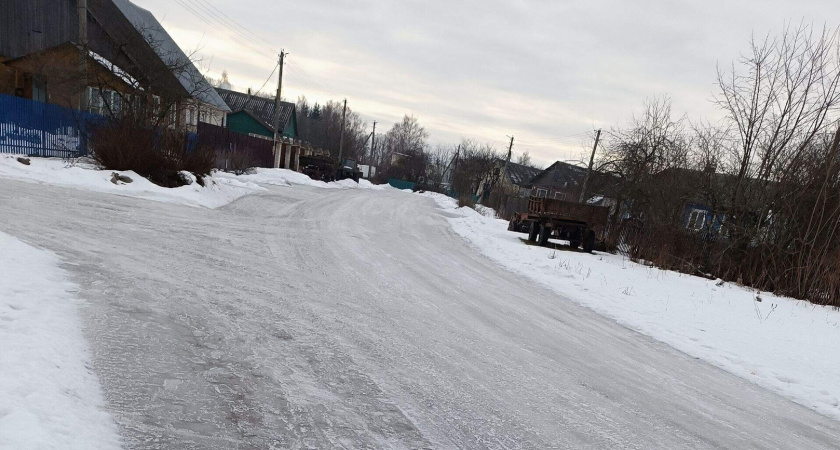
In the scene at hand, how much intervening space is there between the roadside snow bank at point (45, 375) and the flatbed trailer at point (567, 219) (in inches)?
541

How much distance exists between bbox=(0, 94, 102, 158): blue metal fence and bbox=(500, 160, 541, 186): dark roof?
6182 cm

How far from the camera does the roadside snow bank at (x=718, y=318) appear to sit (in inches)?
220

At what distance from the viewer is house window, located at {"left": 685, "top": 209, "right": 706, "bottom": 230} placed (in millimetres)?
14608

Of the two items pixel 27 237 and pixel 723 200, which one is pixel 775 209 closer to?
pixel 723 200

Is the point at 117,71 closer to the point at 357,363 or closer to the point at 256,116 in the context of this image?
the point at 357,363

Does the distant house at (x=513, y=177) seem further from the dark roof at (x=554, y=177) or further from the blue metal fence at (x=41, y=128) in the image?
the blue metal fence at (x=41, y=128)

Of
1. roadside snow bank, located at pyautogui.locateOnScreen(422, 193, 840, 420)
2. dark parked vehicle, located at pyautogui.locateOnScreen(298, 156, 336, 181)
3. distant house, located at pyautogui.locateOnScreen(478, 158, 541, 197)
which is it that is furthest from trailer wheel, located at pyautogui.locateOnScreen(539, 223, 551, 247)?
distant house, located at pyautogui.locateOnScreen(478, 158, 541, 197)

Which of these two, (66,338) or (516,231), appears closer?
(66,338)

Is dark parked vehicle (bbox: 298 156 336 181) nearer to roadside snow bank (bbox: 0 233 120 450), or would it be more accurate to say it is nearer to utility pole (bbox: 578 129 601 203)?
utility pole (bbox: 578 129 601 203)

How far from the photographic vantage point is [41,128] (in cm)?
1672

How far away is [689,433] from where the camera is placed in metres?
3.66

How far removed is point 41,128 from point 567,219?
1829 centimetres

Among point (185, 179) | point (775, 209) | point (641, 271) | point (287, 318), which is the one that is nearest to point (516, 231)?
point (641, 271)

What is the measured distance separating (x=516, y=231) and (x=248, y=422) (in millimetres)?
17552
